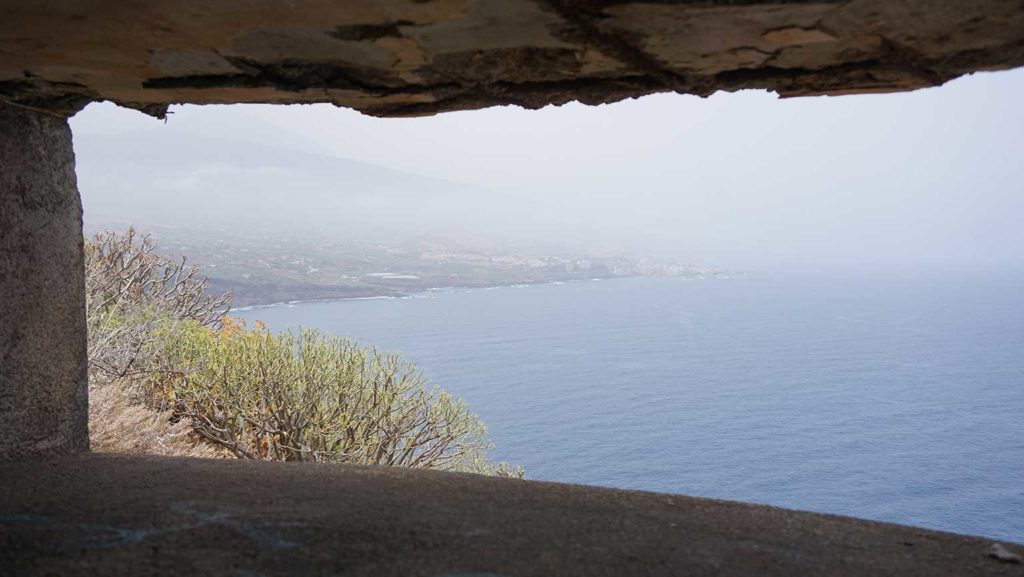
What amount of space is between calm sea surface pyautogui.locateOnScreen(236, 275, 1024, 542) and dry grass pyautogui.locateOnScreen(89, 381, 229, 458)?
8.01 m

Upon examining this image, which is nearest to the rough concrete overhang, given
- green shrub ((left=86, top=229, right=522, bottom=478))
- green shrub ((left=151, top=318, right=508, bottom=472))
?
green shrub ((left=86, top=229, right=522, bottom=478))

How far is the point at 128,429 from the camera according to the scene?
7.73 meters

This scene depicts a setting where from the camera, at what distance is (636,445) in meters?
30.7

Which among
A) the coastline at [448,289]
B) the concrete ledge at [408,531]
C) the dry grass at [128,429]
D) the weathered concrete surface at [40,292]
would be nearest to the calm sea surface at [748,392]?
the coastline at [448,289]

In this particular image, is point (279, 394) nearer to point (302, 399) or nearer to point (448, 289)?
point (302, 399)

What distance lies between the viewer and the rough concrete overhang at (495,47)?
74.3 inches

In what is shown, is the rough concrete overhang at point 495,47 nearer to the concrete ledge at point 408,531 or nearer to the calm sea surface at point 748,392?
the concrete ledge at point 408,531

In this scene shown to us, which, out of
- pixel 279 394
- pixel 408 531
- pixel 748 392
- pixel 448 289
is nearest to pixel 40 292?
pixel 408 531

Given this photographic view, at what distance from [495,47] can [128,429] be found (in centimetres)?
667

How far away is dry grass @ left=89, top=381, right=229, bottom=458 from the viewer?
289 inches

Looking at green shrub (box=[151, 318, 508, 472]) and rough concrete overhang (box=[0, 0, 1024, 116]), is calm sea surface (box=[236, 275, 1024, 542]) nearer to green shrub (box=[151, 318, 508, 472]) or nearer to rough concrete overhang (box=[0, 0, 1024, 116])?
green shrub (box=[151, 318, 508, 472])

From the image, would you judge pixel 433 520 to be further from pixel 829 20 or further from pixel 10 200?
pixel 10 200

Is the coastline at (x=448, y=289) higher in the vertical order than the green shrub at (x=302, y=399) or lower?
higher

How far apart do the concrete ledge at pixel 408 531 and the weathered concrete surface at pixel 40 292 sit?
0.68 feet
